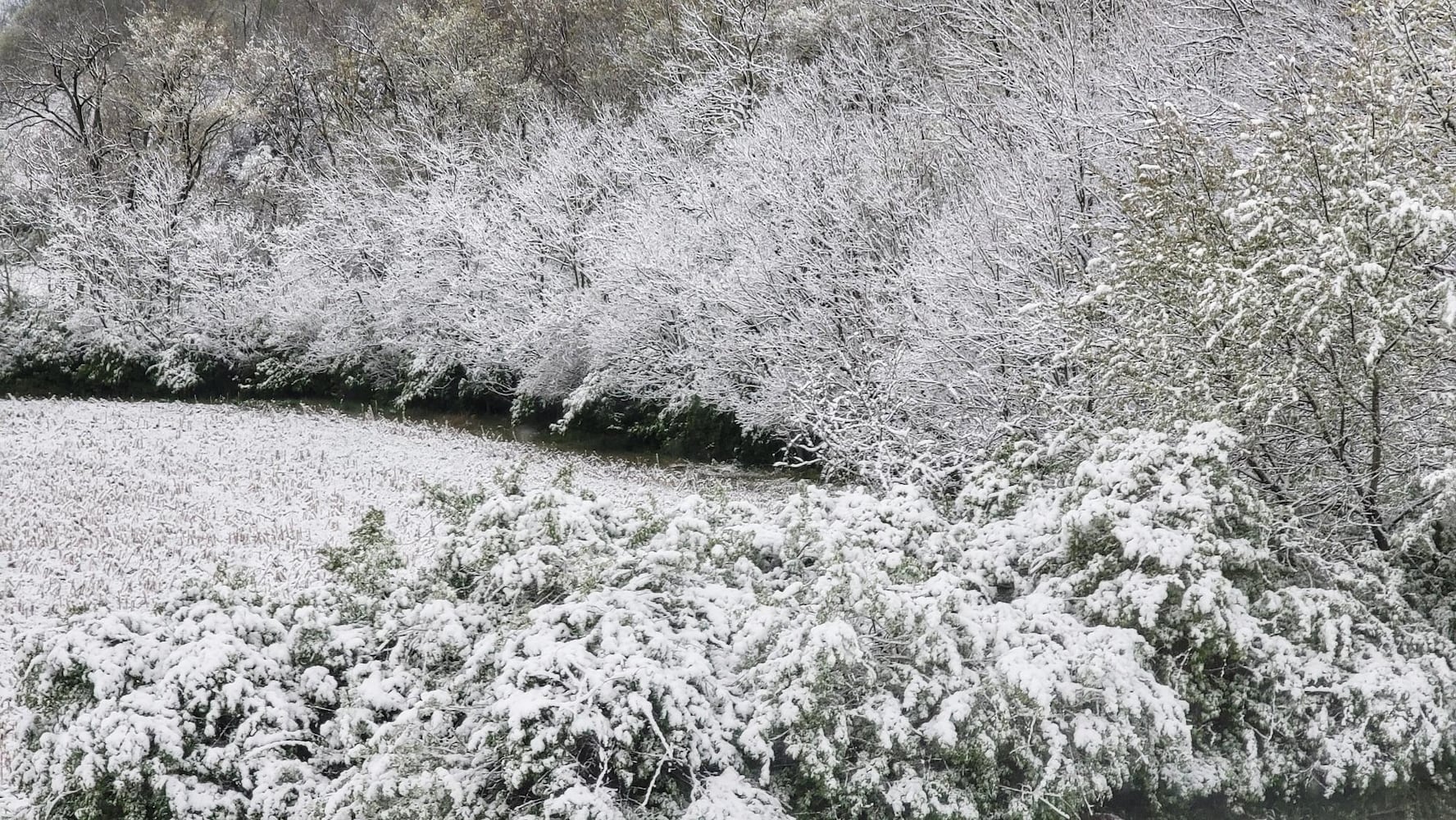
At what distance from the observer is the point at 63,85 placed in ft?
84.1

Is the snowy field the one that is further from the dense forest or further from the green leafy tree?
the green leafy tree

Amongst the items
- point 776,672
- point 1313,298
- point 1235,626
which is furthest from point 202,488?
point 1313,298

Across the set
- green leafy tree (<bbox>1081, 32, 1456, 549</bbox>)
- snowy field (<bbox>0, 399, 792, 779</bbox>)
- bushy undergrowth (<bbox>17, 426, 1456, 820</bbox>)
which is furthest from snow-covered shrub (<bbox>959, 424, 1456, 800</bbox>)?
snowy field (<bbox>0, 399, 792, 779</bbox>)

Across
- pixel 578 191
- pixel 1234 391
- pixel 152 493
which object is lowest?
pixel 152 493

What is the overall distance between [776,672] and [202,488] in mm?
9895

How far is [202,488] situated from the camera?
38.3ft

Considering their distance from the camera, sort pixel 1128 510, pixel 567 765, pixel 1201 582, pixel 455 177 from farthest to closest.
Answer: pixel 455 177 < pixel 1128 510 < pixel 1201 582 < pixel 567 765

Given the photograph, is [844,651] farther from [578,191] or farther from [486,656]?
[578,191]

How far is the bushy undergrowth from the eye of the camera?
385 centimetres

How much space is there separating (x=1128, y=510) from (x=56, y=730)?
4815mm

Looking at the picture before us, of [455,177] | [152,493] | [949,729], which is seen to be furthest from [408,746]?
A: [455,177]

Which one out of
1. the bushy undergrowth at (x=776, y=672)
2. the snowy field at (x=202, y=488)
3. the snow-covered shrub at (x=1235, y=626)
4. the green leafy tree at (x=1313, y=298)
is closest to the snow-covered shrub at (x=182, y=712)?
the bushy undergrowth at (x=776, y=672)

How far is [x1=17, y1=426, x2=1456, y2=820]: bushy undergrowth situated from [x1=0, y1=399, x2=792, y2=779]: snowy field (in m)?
0.86

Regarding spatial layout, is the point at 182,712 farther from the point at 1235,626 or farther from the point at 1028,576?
the point at 1235,626
